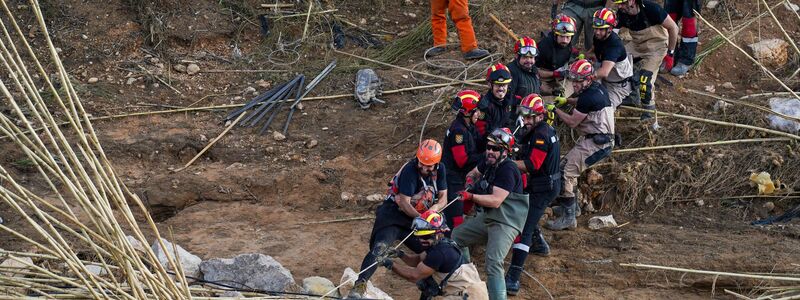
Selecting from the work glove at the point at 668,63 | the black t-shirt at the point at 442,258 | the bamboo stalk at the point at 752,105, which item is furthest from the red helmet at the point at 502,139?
the work glove at the point at 668,63

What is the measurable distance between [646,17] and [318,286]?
4.41 metres

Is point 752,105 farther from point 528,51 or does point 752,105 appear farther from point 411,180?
point 411,180

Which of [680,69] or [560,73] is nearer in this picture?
[560,73]

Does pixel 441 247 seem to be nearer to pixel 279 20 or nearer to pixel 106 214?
pixel 106 214

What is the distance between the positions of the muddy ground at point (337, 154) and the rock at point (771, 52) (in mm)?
116

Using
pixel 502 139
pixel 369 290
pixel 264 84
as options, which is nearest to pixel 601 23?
pixel 502 139

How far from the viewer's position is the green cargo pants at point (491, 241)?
8.23m

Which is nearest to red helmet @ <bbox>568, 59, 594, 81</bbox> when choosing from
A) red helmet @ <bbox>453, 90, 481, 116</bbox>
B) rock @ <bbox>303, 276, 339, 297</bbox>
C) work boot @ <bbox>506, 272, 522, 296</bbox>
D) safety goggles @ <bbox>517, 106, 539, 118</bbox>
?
safety goggles @ <bbox>517, 106, 539, 118</bbox>

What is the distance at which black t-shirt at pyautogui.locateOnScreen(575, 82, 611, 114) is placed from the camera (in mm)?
9203

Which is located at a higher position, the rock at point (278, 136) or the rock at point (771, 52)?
the rock at point (771, 52)

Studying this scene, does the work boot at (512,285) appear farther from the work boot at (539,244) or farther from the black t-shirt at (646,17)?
the black t-shirt at (646,17)

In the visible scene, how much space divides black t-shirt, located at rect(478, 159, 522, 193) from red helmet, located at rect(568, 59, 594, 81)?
4.12ft

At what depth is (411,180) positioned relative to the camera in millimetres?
8094

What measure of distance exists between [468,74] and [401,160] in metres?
1.46
